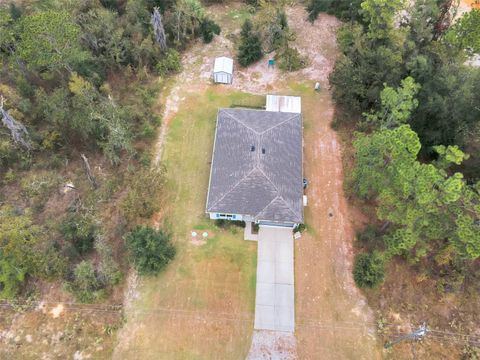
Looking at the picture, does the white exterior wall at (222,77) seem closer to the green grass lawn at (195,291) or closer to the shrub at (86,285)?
the green grass lawn at (195,291)

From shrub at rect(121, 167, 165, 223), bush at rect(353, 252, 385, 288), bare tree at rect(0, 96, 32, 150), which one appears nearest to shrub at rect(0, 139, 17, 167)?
bare tree at rect(0, 96, 32, 150)

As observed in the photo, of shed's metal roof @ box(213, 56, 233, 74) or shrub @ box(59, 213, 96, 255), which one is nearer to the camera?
shrub @ box(59, 213, 96, 255)

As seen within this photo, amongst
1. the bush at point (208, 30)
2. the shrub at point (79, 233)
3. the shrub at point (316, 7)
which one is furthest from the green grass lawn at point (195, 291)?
the shrub at point (316, 7)

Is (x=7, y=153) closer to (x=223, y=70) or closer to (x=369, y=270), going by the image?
(x=223, y=70)

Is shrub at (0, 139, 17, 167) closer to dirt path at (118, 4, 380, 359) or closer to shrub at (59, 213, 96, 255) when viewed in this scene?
shrub at (59, 213, 96, 255)

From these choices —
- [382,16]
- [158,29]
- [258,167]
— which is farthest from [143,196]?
[382,16]

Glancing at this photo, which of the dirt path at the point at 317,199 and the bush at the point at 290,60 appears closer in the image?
the dirt path at the point at 317,199
